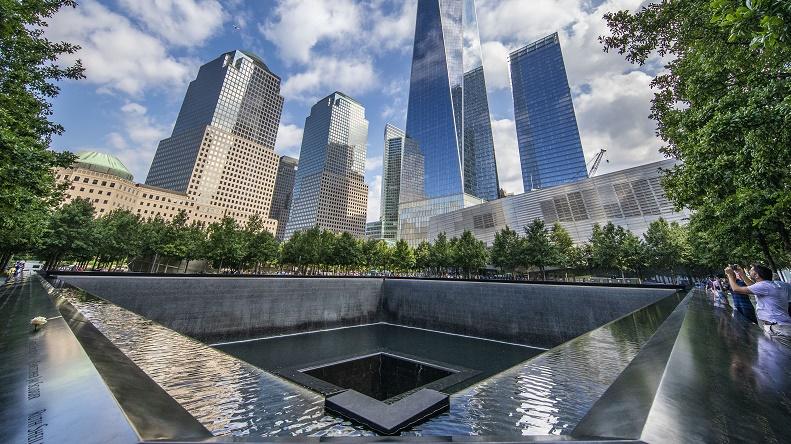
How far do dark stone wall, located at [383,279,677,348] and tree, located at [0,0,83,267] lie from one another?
22.7m

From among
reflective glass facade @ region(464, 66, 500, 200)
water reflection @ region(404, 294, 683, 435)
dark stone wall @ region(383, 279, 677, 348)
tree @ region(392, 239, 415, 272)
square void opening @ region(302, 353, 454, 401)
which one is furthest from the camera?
reflective glass facade @ region(464, 66, 500, 200)

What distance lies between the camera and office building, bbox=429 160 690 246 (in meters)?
57.7

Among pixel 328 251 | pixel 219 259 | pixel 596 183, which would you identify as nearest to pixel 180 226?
pixel 219 259

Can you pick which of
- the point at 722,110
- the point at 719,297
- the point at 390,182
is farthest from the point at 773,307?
the point at 390,182

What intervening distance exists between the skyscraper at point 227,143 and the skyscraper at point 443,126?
207ft

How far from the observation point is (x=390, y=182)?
17325 cm

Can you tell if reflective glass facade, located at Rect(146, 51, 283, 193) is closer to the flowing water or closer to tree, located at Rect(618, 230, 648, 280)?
tree, located at Rect(618, 230, 648, 280)

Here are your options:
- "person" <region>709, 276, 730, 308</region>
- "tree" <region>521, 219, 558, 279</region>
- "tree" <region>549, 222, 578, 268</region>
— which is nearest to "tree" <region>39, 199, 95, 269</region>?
"person" <region>709, 276, 730, 308</region>

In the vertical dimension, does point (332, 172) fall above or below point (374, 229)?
above

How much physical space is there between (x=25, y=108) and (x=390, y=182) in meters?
164

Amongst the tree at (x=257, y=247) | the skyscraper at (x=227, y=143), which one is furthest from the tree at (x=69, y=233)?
the skyscraper at (x=227, y=143)

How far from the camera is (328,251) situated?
5409 cm

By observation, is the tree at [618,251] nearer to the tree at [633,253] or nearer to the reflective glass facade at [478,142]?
the tree at [633,253]

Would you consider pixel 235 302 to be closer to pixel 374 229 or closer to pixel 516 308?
pixel 516 308
